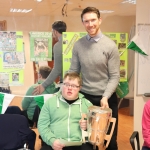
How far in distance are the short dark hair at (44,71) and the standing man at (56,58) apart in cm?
4

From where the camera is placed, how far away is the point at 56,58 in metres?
2.70

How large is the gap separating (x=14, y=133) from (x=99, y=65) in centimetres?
97

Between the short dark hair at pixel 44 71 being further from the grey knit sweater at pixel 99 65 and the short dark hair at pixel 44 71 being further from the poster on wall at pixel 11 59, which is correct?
the grey knit sweater at pixel 99 65

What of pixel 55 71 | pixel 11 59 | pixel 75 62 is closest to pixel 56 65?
pixel 55 71

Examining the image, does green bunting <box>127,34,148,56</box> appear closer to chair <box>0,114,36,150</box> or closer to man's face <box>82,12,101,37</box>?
man's face <box>82,12,101,37</box>

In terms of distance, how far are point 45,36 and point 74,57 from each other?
470 mm

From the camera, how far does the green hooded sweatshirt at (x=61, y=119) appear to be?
218cm

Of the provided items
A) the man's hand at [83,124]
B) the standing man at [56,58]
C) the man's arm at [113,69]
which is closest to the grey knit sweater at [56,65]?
the standing man at [56,58]

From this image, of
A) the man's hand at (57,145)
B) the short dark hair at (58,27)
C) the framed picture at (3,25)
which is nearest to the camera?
the man's hand at (57,145)

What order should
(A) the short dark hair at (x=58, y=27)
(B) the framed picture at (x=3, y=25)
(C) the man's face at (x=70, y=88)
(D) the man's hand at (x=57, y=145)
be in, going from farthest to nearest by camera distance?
(A) the short dark hair at (x=58, y=27), (B) the framed picture at (x=3, y=25), (C) the man's face at (x=70, y=88), (D) the man's hand at (x=57, y=145)

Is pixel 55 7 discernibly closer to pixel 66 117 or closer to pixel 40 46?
pixel 40 46

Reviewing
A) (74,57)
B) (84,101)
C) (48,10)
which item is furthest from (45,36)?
(84,101)

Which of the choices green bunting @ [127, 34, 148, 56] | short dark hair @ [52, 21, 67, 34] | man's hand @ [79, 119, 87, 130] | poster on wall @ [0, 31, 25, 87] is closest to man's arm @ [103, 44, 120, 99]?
man's hand @ [79, 119, 87, 130]

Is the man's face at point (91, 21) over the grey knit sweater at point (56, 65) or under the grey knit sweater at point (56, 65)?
over
